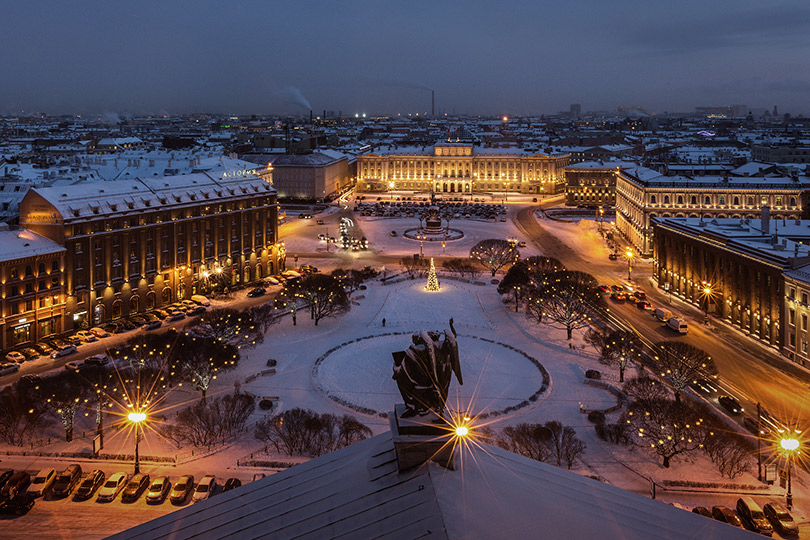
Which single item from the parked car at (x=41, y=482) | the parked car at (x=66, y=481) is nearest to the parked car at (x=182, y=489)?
the parked car at (x=66, y=481)

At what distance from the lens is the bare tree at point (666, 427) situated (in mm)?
28922

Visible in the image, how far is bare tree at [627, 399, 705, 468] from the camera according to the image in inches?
1139

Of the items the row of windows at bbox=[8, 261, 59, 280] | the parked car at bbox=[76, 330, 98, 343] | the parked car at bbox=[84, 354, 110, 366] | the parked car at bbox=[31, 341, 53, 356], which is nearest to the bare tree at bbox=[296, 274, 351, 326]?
the parked car at bbox=[84, 354, 110, 366]

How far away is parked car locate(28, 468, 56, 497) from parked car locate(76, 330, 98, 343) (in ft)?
68.8

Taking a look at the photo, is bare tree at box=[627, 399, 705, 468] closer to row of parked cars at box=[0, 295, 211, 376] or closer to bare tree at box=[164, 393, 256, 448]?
bare tree at box=[164, 393, 256, 448]

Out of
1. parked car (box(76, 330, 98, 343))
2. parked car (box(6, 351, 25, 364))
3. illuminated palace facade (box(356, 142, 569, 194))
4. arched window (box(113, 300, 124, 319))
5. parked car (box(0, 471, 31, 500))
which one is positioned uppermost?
illuminated palace facade (box(356, 142, 569, 194))

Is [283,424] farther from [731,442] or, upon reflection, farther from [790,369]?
[790,369]

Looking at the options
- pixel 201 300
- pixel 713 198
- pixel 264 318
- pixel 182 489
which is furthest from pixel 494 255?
pixel 182 489

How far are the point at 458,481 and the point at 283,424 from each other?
22.5m

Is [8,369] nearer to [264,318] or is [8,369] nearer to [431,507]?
[264,318]

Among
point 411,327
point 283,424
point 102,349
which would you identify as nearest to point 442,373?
point 283,424

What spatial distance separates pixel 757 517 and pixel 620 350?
16.1m

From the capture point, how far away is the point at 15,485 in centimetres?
2669

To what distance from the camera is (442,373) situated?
1213 cm
